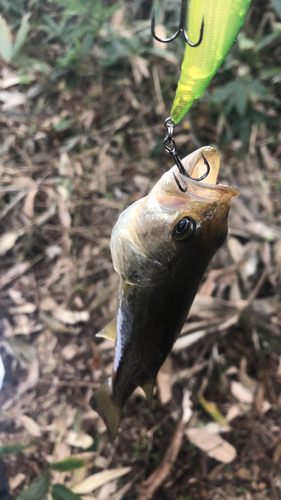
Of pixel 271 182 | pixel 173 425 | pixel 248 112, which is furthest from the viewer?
pixel 271 182

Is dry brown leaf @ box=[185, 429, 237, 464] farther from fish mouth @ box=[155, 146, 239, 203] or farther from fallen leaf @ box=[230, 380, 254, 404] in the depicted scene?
fish mouth @ box=[155, 146, 239, 203]

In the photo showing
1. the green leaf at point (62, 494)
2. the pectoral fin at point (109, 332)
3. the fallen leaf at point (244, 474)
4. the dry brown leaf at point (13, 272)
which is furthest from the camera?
the dry brown leaf at point (13, 272)

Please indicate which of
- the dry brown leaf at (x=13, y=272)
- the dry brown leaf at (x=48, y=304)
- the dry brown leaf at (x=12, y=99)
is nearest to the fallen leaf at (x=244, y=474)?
the dry brown leaf at (x=48, y=304)

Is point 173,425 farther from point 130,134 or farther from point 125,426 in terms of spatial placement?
point 130,134

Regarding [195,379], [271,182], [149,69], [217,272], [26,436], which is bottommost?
[26,436]

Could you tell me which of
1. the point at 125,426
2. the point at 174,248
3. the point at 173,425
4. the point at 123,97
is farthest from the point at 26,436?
the point at 123,97

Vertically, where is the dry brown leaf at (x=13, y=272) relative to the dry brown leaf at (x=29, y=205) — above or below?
below

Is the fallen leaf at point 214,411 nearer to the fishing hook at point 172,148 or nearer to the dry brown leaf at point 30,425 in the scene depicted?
the dry brown leaf at point 30,425

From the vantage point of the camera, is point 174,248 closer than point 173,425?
Yes
